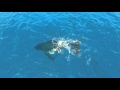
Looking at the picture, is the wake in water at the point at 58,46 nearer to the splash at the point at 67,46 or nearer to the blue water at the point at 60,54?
the splash at the point at 67,46

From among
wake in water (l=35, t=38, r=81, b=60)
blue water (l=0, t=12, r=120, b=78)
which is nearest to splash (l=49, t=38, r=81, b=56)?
wake in water (l=35, t=38, r=81, b=60)

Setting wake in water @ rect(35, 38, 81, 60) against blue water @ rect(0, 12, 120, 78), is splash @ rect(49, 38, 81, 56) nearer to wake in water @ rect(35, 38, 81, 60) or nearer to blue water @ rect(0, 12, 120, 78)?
wake in water @ rect(35, 38, 81, 60)

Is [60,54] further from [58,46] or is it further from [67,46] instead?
[67,46]

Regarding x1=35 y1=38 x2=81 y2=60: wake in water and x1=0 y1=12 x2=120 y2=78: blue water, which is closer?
x1=0 y1=12 x2=120 y2=78: blue water

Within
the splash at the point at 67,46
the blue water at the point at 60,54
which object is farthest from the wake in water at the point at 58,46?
the blue water at the point at 60,54

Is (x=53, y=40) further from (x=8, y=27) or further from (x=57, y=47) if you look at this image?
(x=8, y=27)
